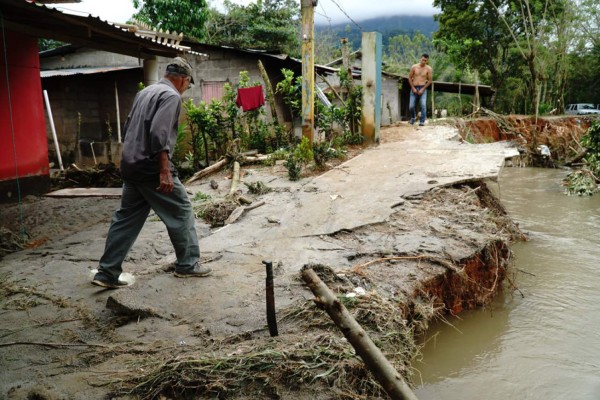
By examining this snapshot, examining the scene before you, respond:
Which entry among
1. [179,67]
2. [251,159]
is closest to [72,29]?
[251,159]

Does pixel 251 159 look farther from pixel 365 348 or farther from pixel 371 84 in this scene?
pixel 365 348

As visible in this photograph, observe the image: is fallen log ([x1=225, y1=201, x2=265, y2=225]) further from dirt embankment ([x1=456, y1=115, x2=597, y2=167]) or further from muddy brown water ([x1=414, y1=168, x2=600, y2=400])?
dirt embankment ([x1=456, y1=115, x2=597, y2=167])

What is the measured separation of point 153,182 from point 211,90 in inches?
424

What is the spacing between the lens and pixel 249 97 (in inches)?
408

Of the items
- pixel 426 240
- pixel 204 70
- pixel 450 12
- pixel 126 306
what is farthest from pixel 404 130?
pixel 450 12

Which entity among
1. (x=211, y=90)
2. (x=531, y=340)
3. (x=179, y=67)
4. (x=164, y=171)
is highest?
(x=211, y=90)

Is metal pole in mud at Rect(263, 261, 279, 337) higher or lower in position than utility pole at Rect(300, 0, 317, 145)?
lower

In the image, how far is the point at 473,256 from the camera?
481 centimetres

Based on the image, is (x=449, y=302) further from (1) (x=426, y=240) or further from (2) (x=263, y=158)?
(2) (x=263, y=158)

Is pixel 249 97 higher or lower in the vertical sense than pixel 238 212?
higher

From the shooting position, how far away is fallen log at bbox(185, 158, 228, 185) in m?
8.77

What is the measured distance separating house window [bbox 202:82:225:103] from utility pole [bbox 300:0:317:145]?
213 inches

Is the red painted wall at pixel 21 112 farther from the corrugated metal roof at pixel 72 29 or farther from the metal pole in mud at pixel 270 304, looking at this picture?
the metal pole in mud at pixel 270 304

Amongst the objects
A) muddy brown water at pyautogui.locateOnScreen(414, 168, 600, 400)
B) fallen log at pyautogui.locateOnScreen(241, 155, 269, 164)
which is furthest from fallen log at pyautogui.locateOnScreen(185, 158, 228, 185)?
muddy brown water at pyautogui.locateOnScreen(414, 168, 600, 400)
